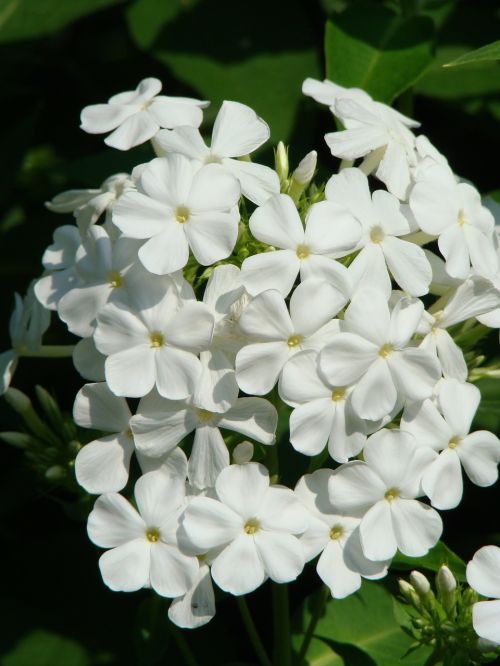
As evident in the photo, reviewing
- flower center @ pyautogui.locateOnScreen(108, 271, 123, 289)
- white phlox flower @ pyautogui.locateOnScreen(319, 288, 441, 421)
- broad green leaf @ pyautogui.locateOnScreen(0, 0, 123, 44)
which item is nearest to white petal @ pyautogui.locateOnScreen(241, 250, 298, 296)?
white phlox flower @ pyautogui.locateOnScreen(319, 288, 441, 421)

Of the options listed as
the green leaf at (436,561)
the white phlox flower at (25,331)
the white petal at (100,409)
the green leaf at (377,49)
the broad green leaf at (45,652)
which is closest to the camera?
the white petal at (100,409)

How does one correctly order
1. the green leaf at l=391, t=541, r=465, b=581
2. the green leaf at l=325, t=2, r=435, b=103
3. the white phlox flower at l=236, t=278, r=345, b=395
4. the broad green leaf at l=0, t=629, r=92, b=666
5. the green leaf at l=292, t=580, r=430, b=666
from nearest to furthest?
the white phlox flower at l=236, t=278, r=345, b=395, the green leaf at l=391, t=541, r=465, b=581, the green leaf at l=292, t=580, r=430, b=666, the green leaf at l=325, t=2, r=435, b=103, the broad green leaf at l=0, t=629, r=92, b=666

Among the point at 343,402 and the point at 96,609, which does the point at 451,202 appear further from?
the point at 96,609

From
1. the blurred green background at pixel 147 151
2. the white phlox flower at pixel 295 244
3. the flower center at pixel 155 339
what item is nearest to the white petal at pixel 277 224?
the white phlox flower at pixel 295 244

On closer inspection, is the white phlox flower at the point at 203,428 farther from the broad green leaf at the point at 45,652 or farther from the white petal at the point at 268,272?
the broad green leaf at the point at 45,652

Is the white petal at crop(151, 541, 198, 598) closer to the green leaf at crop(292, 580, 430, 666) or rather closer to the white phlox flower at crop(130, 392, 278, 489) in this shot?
the white phlox flower at crop(130, 392, 278, 489)

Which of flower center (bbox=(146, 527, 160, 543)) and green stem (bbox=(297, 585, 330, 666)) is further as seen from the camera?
green stem (bbox=(297, 585, 330, 666))
